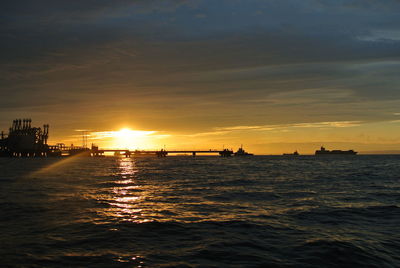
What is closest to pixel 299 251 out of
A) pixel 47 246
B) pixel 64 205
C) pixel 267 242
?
pixel 267 242

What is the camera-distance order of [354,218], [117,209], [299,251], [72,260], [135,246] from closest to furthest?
[72,260], [299,251], [135,246], [354,218], [117,209]

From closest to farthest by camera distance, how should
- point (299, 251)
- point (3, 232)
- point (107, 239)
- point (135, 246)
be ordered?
point (299, 251) < point (135, 246) < point (107, 239) < point (3, 232)

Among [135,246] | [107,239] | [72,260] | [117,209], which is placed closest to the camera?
[72,260]

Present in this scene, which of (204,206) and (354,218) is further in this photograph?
(204,206)

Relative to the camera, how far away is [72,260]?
1235cm

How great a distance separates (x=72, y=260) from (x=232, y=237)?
7001 mm

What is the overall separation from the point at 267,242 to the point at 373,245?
4472 millimetres

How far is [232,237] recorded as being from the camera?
1574 cm

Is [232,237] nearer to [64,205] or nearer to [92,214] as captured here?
[92,214]

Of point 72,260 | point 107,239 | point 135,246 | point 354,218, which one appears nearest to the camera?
point 72,260

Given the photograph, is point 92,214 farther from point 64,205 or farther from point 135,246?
point 135,246

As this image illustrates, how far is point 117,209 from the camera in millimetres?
23625

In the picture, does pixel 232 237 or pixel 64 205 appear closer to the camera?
pixel 232 237

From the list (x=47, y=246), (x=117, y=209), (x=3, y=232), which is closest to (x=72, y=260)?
(x=47, y=246)
